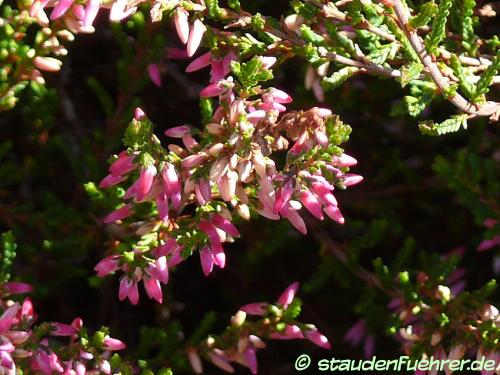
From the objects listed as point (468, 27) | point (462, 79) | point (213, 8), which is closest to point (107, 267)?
point (213, 8)

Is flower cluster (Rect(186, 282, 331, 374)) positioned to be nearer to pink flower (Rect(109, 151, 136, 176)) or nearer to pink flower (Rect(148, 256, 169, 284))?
pink flower (Rect(148, 256, 169, 284))

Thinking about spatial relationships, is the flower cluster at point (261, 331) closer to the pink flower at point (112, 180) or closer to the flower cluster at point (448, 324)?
the flower cluster at point (448, 324)

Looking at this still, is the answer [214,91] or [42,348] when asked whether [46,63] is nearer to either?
[214,91]

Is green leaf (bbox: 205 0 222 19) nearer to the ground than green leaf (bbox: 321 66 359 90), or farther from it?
farther from it

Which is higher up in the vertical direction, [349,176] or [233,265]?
[349,176]

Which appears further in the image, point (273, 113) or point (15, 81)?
point (15, 81)

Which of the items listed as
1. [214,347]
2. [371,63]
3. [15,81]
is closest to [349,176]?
[371,63]

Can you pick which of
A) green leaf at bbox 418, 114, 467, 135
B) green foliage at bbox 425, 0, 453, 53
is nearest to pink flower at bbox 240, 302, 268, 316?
green leaf at bbox 418, 114, 467, 135

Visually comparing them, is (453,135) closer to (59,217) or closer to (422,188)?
(422,188)
